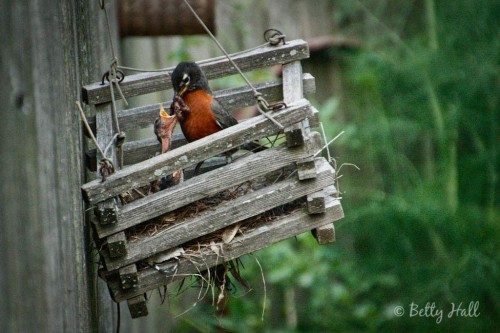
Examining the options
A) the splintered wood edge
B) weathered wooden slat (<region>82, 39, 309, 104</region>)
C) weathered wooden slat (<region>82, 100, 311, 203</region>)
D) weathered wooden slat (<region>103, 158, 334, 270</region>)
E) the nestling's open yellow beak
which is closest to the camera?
weathered wooden slat (<region>82, 100, 311, 203</region>)

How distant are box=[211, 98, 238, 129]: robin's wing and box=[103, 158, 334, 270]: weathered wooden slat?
0.52m

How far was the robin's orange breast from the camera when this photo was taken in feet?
9.03

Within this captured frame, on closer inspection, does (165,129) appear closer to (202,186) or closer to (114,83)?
(114,83)

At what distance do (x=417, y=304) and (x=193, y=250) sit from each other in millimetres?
3841

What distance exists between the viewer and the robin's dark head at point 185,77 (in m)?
2.65

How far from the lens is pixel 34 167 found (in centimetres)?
154

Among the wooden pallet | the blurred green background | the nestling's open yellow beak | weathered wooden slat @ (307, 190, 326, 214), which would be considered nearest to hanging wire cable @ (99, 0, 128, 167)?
the wooden pallet

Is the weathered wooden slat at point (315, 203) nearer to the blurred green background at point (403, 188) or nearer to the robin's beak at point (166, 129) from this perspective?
the robin's beak at point (166, 129)

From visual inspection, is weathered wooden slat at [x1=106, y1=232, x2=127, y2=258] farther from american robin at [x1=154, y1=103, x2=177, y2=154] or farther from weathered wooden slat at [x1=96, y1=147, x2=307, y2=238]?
american robin at [x1=154, y1=103, x2=177, y2=154]

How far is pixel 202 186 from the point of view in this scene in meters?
2.22

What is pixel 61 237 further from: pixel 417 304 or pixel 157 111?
pixel 417 304

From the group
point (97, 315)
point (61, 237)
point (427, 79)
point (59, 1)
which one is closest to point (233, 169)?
point (61, 237)

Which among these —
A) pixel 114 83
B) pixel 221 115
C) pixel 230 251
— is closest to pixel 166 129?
pixel 114 83

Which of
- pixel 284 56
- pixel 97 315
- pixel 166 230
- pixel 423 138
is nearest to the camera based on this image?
pixel 166 230
